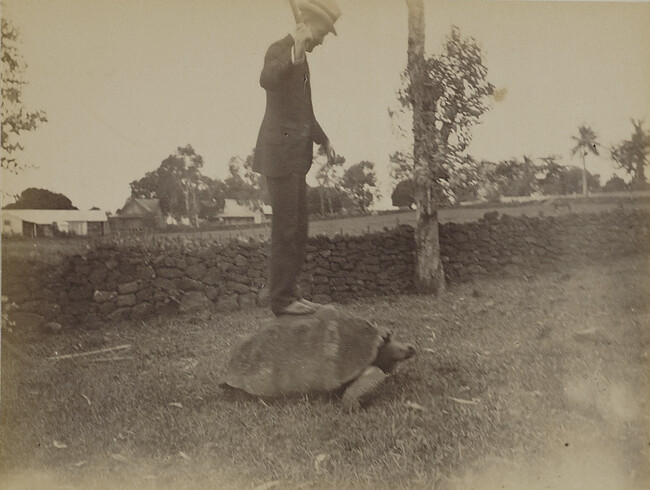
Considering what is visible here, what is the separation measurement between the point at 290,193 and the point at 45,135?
5.41ft

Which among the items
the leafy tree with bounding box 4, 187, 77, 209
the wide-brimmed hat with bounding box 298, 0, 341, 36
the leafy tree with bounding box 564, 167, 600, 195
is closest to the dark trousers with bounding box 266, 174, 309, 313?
the wide-brimmed hat with bounding box 298, 0, 341, 36

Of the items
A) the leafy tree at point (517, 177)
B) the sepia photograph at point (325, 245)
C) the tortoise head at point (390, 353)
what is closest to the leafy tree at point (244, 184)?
the sepia photograph at point (325, 245)

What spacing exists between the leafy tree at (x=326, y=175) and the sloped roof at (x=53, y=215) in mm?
1397

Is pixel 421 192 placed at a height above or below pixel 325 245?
above

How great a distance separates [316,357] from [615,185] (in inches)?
95.6

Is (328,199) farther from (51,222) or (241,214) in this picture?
(51,222)

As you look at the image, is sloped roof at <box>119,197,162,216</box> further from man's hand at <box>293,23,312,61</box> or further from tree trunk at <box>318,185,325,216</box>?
man's hand at <box>293,23,312,61</box>

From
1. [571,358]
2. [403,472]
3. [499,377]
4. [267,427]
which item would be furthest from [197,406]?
[571,358]

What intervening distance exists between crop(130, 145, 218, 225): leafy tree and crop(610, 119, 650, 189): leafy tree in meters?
2.78

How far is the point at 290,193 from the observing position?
10.9 ft

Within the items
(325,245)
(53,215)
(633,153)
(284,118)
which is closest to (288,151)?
(284,118)

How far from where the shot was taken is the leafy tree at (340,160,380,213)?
135 inches

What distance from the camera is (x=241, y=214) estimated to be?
3.35 metres

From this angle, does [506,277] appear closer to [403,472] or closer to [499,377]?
[499,377]
